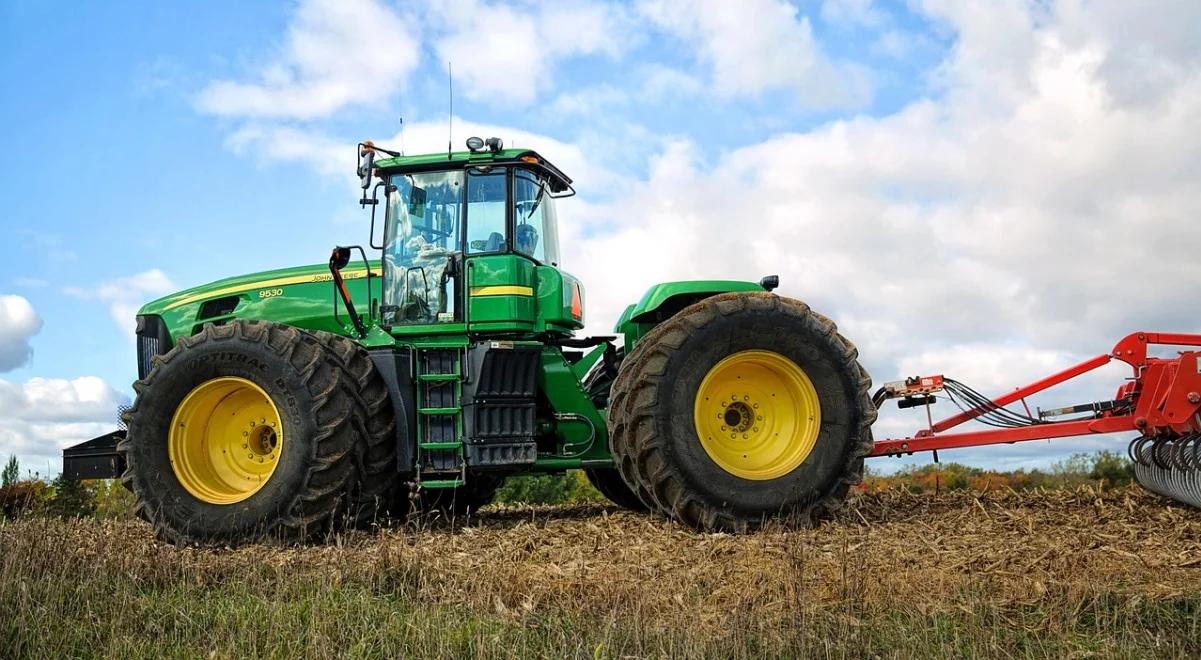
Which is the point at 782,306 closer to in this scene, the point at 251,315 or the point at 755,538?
the point at 755,538

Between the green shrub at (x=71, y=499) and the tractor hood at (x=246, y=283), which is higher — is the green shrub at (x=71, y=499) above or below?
below

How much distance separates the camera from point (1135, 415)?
8.48 metres

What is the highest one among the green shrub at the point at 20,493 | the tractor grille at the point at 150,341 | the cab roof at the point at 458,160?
the cab roof at the point at 458,160

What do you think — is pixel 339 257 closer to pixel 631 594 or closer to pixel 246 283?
pixel 246 283

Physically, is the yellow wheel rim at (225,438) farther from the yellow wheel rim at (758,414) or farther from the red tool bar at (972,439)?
the red tool bar at (972,439)

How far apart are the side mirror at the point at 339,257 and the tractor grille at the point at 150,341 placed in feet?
6.97

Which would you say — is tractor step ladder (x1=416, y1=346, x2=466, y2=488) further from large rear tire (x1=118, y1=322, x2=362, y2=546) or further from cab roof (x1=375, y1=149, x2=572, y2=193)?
Result: cab roof (x1=375, y1=149, x2=572, y2=193)

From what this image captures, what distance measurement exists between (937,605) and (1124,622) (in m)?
0.94

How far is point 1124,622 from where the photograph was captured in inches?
210

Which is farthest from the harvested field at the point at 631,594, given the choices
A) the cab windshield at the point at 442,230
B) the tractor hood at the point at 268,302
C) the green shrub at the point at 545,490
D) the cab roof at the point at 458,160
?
the green shrub at the point at 545,490

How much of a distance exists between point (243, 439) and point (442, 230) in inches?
92.3

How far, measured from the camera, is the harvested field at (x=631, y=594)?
496cm

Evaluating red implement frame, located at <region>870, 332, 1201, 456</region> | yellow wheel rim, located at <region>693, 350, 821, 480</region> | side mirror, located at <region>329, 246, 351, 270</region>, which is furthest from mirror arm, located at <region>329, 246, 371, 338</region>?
red implement frame, located at <region>870, 332, 1201, 456</region>

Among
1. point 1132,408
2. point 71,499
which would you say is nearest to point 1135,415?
point 1132,408
